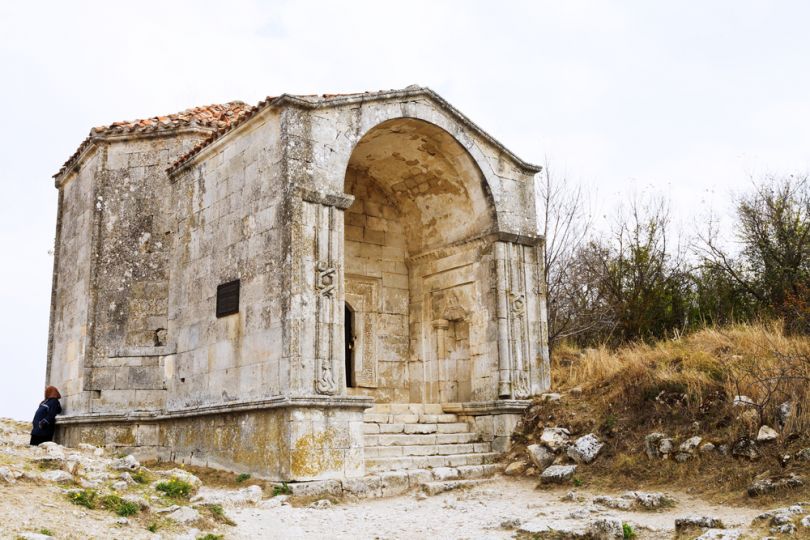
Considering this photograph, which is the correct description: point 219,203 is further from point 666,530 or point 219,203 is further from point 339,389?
point 666,530

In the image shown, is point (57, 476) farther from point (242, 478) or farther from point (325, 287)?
point (325, 287)

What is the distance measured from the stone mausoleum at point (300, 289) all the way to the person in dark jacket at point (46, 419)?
0.90 ft

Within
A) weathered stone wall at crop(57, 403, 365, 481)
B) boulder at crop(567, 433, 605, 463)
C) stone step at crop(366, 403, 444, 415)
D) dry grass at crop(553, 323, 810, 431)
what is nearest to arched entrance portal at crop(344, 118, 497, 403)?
stone step at crop(366, 403, 444, 415)

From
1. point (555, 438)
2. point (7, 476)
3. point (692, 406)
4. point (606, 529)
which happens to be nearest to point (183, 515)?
Result: point (7, 476)

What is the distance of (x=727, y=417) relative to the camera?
9336mm

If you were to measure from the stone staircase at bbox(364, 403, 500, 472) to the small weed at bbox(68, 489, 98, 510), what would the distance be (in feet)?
12.8

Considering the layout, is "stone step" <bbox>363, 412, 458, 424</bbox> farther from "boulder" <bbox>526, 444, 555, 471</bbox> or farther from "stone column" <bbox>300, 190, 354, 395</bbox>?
"boulder" <bbox>526, 444, 555, 471</bbox>

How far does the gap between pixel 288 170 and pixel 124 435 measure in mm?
5017

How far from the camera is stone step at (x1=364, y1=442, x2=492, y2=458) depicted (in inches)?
412

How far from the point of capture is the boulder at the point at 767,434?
8.66 m

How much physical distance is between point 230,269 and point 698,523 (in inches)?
262

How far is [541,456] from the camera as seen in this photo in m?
10.4

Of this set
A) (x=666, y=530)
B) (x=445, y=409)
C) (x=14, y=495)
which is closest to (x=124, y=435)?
(x=445, y=409)

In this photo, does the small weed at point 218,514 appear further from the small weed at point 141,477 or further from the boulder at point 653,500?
the boulder at point 653,500
